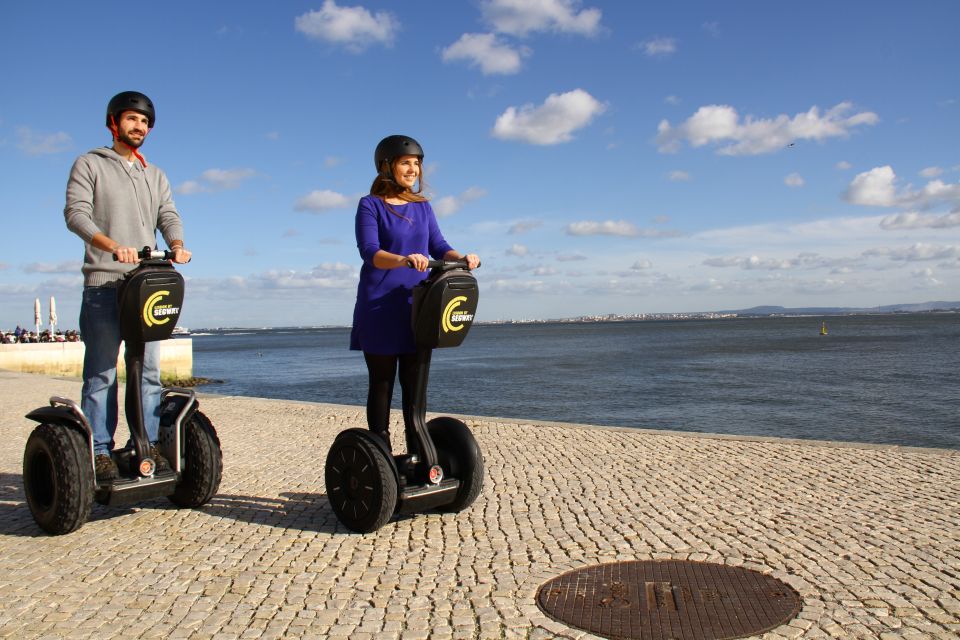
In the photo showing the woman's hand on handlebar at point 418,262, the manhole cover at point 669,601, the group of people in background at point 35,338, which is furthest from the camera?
the group of people in background at point 35,338

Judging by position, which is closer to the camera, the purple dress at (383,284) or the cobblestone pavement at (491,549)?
the cobblestone pavement at (491,549)

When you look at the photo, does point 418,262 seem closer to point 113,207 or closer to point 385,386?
point 385,386

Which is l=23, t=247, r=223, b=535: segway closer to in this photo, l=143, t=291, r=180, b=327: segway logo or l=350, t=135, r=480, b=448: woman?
l=143, t=291, r=180, b=327: segway logo

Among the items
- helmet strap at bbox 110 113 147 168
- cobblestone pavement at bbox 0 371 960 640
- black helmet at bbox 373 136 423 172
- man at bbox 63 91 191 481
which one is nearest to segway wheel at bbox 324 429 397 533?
cobblestone pavement at bbox 0 371 960 640

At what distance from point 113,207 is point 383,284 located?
62.8 inches

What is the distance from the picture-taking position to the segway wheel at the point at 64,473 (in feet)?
12.9

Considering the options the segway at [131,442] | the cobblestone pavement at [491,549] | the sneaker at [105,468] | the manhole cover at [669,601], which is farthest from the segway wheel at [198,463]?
the manhole cover at [669,601]

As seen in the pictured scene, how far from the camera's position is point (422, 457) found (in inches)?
168

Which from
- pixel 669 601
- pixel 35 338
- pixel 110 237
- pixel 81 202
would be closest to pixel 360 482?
pixel 669 601

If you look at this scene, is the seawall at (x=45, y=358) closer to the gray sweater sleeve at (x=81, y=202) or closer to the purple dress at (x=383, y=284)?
the gray sweater sleeve at (x=81, y=202)

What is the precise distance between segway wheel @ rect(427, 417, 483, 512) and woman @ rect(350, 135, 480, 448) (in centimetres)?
24

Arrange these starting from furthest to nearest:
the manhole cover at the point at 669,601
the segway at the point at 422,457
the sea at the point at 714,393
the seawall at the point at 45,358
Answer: the seawall at the point at 45,358, the sea at the point at 714,393, the segway at the point at 422,457, the manhole cover at the point at 669,601

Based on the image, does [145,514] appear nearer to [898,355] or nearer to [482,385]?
[482,385]

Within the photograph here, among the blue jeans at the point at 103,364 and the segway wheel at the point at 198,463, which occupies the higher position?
the blue jeans at the point at 103,364
